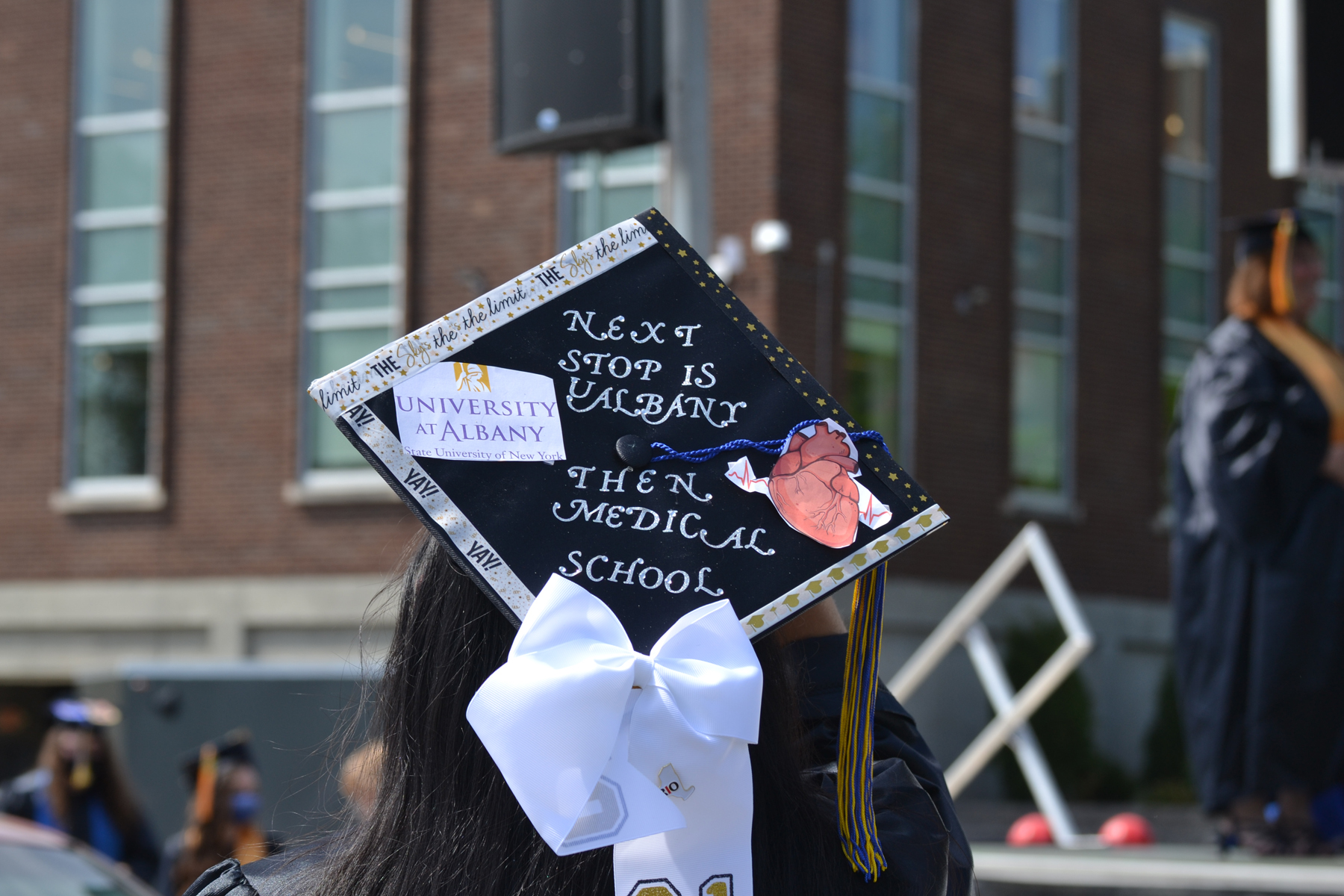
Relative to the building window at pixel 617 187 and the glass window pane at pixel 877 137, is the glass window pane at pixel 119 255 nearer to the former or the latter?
the building window at pixel 617 187

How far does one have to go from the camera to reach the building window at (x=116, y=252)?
15.6 m

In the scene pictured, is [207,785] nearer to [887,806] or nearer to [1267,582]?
[1267,582]

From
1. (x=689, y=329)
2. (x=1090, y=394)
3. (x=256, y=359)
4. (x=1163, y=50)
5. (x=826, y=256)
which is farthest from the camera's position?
(x=1163, y=50)

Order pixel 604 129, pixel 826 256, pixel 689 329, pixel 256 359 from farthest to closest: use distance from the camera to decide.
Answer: pixel 256 359 < pixel 826 256 < pixel 604 129 < pixel 689 329

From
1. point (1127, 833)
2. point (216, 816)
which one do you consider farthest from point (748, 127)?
point (216, 816)

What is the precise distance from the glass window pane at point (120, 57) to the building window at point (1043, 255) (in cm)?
848

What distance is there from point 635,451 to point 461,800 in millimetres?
364

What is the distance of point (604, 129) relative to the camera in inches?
166

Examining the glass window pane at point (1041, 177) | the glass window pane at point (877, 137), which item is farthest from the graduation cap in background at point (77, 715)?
the glass window pane at point (1041, 177)

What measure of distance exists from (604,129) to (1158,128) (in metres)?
14.2

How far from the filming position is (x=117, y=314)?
1573 cm

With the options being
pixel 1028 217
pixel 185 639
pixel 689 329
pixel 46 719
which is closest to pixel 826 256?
pixel 1028 217

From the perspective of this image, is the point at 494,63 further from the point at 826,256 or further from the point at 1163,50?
the point at 1163,50

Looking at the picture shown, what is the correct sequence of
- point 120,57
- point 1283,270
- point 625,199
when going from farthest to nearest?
point 120,57 < point 625,199 < point 1283,270
